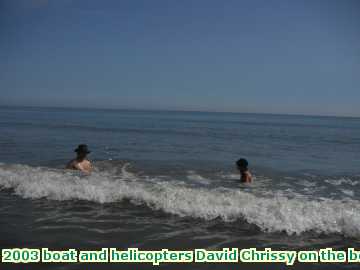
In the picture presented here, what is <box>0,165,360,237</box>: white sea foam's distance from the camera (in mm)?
6445

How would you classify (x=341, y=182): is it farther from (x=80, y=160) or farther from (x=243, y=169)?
(x=80, y=160)

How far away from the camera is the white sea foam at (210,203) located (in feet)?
21.1

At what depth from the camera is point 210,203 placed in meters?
7.51

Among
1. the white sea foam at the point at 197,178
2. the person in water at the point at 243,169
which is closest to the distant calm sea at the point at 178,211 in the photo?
the white sea foam at the point at 197,178

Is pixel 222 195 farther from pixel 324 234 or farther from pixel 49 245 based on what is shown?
pixel 49 245

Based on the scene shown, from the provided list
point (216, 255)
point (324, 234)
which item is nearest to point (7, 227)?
point (216, 255)

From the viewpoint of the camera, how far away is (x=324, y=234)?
617cm

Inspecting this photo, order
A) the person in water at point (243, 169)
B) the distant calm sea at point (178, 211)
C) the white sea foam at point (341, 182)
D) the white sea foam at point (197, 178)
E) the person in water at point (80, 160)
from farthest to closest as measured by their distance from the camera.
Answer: the white sea foam at point (341, 182), the person in water at point (80, 160), the white sea foam at point (197, 178), the person in water at point (243, 169), the distant calm sea at point (178, 211)

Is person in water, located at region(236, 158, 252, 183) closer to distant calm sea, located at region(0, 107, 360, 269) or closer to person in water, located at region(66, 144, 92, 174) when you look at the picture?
distant calm sea, located at region(0, 107, 360, 269)

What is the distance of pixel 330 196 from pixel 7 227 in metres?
8.08

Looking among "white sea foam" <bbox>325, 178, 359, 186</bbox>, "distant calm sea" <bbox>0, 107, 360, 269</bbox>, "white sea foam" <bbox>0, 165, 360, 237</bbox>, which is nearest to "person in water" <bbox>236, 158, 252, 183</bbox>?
"distant calm sea" <bbox>0, 107, 360, 269</bbox>

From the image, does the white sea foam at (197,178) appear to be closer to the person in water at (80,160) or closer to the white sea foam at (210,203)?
the white sea foam at (210,203)

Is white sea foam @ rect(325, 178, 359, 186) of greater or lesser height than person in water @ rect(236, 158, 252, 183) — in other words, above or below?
below

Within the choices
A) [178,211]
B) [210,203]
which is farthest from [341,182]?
[178,211]
